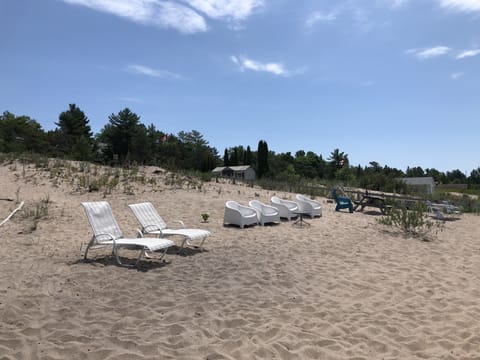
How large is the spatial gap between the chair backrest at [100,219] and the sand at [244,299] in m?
0.42

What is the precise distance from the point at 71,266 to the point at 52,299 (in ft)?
4.69

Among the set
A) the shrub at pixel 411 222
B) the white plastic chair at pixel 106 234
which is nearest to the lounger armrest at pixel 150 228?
the white plastic chair at pixel 106 234

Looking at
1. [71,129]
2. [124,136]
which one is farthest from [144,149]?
[71,129]

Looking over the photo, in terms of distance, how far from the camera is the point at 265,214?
9.95 meters

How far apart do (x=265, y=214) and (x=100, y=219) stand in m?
4.81

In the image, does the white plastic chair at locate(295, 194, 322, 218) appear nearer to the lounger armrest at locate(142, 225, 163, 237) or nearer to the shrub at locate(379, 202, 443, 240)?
the shrub at locate(379, 202, 443, 240)

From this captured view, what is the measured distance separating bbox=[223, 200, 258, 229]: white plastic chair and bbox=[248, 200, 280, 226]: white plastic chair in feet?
0.64

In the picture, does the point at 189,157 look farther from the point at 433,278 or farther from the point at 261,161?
the point at 433,278

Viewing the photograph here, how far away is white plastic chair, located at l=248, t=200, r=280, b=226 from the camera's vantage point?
32.1 ft

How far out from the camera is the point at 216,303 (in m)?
4.09

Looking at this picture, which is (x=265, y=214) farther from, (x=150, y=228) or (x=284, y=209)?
(x=150, y=228)

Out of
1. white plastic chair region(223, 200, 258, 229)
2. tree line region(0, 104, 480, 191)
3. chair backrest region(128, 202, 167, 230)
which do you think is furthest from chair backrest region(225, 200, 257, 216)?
tree line region(0, 104, 480, 191)

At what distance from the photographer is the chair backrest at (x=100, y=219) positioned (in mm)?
5977

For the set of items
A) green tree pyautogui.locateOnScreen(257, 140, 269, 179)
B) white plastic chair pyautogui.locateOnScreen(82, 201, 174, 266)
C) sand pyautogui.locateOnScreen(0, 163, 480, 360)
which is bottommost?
sand pyautogui.locateOnScreen(0, 163, 480, 360)
